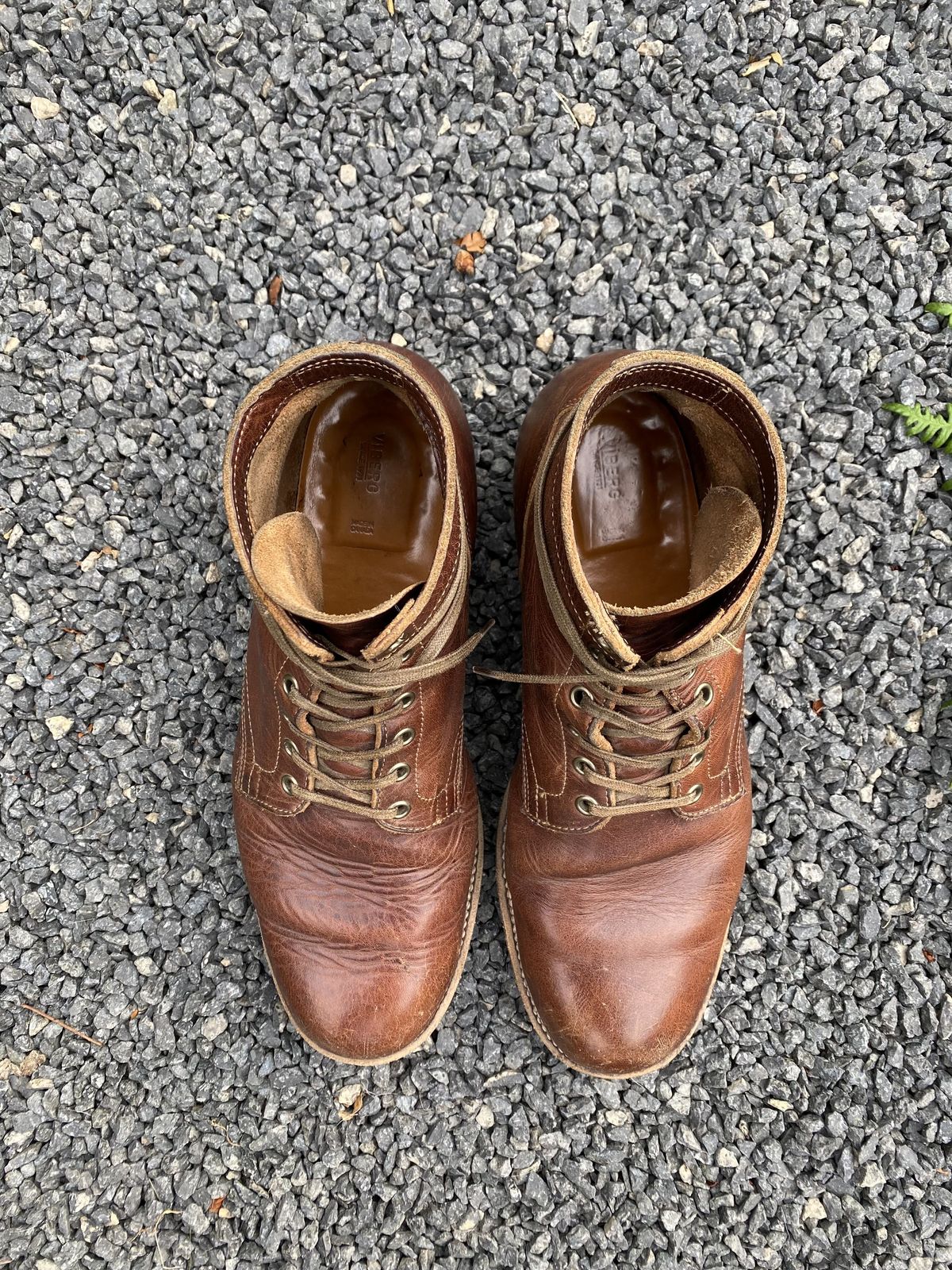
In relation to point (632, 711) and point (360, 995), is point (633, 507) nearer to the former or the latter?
point (632, 711)

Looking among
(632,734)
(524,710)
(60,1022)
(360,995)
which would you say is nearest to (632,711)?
(632,734)

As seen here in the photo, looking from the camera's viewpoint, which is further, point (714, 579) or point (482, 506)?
point (482, 506)

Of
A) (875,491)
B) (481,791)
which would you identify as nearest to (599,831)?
(481,791)

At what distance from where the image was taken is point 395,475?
1886 millimetres

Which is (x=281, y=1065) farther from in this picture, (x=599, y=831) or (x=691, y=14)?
(x=691, y=14)

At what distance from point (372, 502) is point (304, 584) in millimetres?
275

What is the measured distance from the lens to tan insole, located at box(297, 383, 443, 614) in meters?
1.86

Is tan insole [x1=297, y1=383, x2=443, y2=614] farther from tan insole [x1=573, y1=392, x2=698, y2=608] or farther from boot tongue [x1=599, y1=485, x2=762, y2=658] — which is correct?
boot tongue [x1=599, y1=485, x2=762, y2=658]

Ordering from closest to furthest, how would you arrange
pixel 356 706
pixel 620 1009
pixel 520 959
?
1. pixel 356 706
2. pixel 620 1009
3. pixel 520 959

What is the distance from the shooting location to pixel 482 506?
2.12 metres

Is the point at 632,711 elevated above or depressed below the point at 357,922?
above

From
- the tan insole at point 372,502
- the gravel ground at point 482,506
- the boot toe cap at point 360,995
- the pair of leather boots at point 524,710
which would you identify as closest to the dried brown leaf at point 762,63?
the gravel ground at point 482,506

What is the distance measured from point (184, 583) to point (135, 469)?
327 millimetres

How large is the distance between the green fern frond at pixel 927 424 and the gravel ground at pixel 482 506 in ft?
0.17
